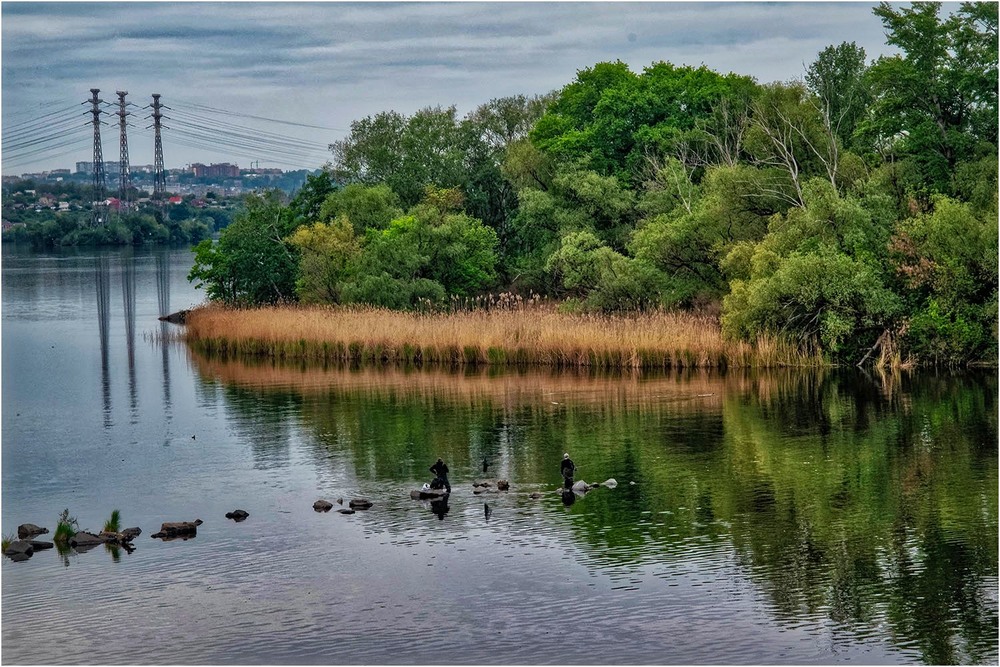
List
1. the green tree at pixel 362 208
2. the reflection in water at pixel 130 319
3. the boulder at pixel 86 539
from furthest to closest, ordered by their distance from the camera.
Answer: the green tree at pixel 362 208 < the reflection in water at pixel 130 319 < the boulder at pixel 86 539

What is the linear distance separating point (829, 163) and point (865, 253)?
7461 mm

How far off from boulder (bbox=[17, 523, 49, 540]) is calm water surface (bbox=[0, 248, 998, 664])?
1036 millimetres

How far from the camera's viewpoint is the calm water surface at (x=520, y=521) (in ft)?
68.6

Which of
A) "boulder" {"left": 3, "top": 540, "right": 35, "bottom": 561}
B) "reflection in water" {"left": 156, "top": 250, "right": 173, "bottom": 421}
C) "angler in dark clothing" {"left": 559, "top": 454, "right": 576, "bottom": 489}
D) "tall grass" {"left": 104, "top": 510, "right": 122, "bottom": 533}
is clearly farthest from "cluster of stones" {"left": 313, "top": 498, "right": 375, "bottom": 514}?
"reflection in water" {"left": 156, "top": 250, "right": 173, "bottom": 421}

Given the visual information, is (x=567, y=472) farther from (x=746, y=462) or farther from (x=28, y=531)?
(x=28, y=531)

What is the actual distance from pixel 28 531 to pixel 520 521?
9410 mm

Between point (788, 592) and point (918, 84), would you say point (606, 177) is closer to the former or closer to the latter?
point (918, 84)

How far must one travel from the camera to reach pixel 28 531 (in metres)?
27.1

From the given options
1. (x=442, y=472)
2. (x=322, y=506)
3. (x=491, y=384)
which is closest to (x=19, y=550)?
(x=322, y=506)

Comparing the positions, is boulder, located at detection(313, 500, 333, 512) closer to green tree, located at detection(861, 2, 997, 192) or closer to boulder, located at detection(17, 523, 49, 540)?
boulder, located at detection(17, 523, 49, 540)

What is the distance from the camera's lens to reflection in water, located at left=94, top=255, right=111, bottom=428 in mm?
46469

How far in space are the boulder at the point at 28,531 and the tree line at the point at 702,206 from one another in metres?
26.6

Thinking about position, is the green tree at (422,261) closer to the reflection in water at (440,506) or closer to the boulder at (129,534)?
the reflection in water at (440,506)

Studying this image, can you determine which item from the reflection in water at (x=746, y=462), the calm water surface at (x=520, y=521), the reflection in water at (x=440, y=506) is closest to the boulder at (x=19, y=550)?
the calm water surface at (x=520, y=521)
